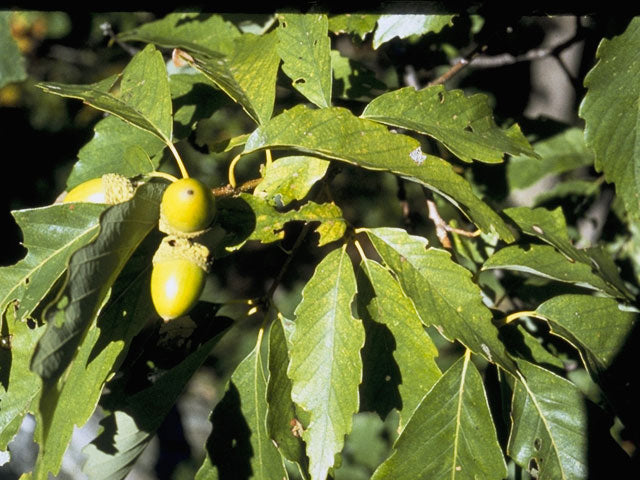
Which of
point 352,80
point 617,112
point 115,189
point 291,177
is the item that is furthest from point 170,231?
point 617,112

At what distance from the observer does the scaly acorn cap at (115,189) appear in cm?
100

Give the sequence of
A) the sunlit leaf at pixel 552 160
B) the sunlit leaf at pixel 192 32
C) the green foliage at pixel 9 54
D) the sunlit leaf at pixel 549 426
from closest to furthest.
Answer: the sunlit leaf at pixel 549 426 < the sunlit leaf at pixel 192 32 < the green foliage at pixel 9 54 < the sunlit leaf at pixel 552 160

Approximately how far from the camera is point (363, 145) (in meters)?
1.02

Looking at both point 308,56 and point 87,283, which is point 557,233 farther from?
point 87,283

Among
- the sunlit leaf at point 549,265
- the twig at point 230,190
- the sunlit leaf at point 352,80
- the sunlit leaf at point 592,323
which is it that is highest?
the twig at point 230,190

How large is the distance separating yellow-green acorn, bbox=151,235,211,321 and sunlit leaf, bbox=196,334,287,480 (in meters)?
0.30

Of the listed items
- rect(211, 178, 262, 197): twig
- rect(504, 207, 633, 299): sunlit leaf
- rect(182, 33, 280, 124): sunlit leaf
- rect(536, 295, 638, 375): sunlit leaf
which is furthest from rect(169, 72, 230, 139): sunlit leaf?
rect(536, 295, 638, 375): sunlit leaf

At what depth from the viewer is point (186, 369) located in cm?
126

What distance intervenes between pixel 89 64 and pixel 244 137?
2.86 m

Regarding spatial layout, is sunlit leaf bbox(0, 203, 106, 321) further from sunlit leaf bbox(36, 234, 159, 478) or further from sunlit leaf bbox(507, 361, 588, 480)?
sunlit leaf bbox(507, 361, 588, 480)

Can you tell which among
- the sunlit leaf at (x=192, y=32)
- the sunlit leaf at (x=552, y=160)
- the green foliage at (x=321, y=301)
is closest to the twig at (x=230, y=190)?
the green foliage at (x=321, y=301)

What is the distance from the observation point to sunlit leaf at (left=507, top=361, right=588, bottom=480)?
1158 millimetres

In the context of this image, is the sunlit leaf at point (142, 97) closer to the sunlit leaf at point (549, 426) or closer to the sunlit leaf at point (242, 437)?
the sunlit leaf at point (242, 437)

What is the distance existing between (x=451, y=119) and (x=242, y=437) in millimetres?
Answer: 686
